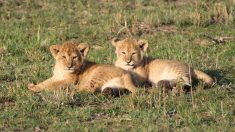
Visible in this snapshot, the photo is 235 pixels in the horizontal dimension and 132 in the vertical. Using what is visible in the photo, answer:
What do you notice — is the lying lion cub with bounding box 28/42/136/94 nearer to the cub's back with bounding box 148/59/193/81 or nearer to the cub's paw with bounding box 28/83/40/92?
the cub's paw with bounding box 28/83/40/92

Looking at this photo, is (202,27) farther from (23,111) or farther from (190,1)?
(23,111)

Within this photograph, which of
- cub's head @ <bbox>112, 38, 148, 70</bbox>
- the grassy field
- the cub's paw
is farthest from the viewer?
cub's head @ <bbox>112, 38, 148, 70</bbox>

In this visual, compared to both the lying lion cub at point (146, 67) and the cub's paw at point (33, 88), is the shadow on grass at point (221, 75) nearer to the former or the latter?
the lying lion cub at point (146, 67)

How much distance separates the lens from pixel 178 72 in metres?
10.2

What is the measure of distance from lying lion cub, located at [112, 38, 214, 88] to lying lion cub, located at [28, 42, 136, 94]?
0.44m

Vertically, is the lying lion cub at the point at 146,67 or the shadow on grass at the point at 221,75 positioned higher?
the lying lion cub at the point at 146,67

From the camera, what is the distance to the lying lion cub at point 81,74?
32.1 feet

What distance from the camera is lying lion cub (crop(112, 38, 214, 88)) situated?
33.7 ft

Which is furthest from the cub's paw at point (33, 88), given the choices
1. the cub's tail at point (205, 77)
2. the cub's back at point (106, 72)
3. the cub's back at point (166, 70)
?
the cub's tail at point (205, 77)

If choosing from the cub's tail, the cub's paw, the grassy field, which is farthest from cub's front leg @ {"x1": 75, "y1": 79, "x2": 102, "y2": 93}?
the cub's tail

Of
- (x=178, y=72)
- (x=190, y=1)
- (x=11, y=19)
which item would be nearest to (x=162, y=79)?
(x=178, y=72)

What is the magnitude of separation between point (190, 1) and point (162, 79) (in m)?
7.16

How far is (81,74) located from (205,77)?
174cm

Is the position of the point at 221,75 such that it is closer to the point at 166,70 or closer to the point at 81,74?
the point at 166,70
